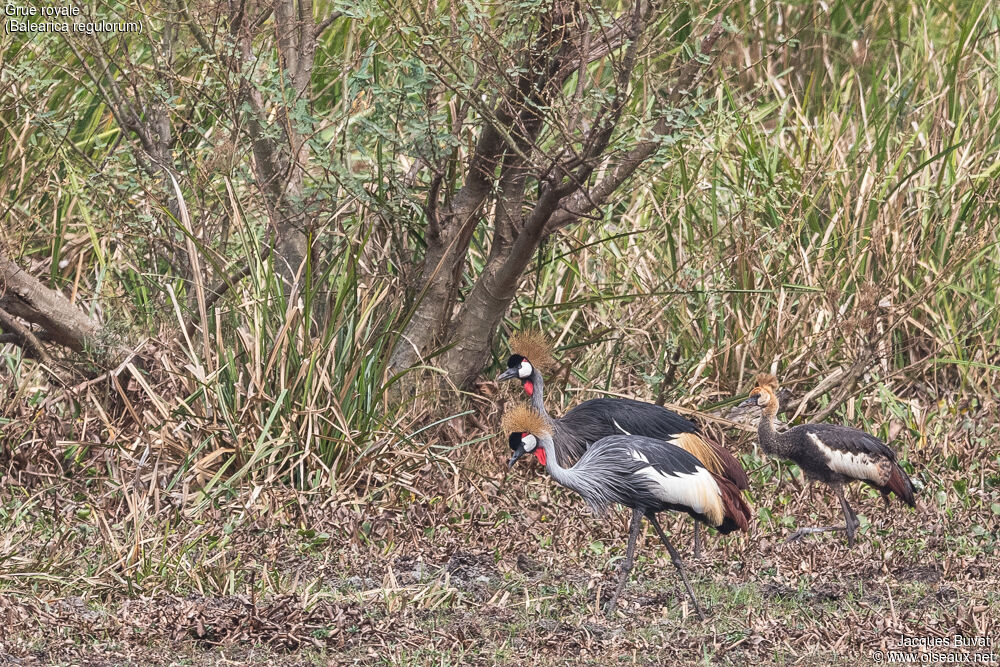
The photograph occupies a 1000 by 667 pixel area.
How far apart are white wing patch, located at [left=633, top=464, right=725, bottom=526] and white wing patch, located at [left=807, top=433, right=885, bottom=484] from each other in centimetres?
96

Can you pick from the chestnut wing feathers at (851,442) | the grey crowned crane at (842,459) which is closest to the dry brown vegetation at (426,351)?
the grey crowned crane at (842,459)

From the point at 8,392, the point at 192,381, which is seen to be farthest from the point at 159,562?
the point at 8,392

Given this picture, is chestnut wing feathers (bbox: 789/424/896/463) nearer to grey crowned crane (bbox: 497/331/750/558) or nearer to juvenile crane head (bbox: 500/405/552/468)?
grey crowned crane (bbox: 497/331/750/558)

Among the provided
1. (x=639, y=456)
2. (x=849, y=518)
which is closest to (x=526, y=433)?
(x=639, y=456)

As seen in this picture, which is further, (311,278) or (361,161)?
(361,161)

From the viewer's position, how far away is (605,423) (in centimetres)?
600

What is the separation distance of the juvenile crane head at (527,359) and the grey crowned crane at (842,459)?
1210mm

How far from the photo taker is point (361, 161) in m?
6.99

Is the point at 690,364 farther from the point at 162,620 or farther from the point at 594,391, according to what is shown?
the point at 162,620

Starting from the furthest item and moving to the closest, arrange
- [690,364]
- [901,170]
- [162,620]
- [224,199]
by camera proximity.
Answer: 1. [901,170]
2. [690,364]
3. [224,199]
4. [162,620]

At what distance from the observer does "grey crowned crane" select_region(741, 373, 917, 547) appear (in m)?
5.77

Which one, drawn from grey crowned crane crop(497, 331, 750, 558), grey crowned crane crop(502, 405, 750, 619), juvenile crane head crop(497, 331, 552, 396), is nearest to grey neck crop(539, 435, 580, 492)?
grey crowned crane crop(502, 405, 750, 619)

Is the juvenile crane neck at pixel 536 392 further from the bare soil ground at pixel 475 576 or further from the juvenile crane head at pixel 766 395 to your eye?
the juvenile crane head at pixel 766 395

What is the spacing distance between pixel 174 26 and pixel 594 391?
10.1 feet
